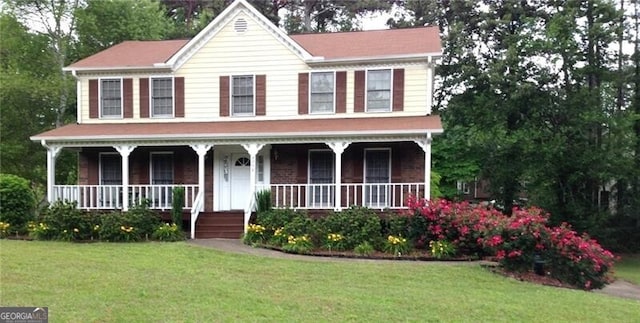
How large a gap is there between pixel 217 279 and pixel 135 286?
4.67 ft

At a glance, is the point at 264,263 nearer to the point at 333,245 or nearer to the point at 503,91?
the point at 333,245

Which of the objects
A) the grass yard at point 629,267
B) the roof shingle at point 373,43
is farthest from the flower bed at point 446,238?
the roof shingle at point 373,43

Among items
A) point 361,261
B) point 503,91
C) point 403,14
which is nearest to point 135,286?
point 361,261

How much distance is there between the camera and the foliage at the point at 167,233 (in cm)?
1380

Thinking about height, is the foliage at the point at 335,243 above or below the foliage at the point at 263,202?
below

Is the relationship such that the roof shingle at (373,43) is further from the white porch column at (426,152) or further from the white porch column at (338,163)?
the white porch column at (338,163)

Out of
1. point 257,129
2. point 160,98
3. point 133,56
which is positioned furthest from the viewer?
point 133,56

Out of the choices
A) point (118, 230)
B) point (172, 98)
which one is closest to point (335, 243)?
point (118, 230)

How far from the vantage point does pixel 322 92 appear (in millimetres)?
16141

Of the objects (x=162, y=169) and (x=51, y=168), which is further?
(x=162, y=169)

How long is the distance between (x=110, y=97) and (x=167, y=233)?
6232 mm

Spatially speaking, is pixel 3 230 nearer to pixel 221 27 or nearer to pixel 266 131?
pixel 266 131

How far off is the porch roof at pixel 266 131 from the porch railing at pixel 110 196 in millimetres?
1517

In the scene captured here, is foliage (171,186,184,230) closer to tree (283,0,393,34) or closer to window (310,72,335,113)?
window (310,72,335,113)
